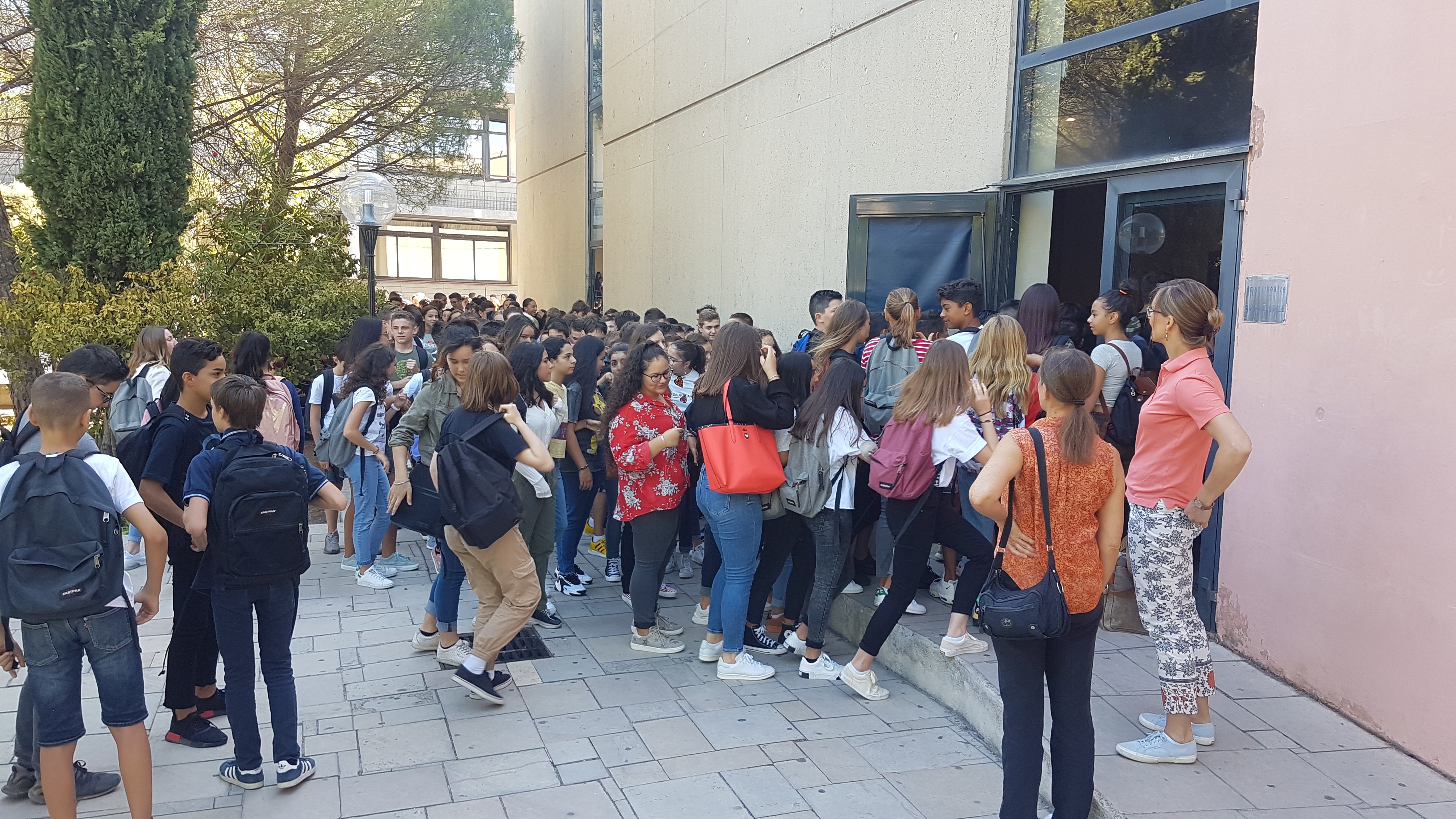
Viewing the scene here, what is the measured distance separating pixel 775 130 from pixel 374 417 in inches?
231

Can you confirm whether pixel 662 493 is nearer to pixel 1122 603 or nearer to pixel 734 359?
pixel 734 359

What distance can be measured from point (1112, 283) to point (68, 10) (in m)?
10.0

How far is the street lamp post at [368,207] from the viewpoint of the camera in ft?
36.8

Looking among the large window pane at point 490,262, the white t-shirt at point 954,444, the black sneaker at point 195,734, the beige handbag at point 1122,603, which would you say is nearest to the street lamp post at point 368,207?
the black sneaker at point 195,734

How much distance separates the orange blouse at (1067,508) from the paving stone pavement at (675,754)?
0.98m

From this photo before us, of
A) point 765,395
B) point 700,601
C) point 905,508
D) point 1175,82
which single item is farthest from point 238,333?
point 1175,82

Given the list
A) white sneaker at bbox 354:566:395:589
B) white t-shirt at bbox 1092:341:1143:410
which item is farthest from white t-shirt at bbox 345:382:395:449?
white t-shirt at bbox 1092:341:1143:410

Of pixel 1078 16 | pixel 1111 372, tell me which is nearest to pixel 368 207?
pixel 1078 16

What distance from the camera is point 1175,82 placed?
563 centimetres

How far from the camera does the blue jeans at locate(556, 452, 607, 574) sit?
6730mm

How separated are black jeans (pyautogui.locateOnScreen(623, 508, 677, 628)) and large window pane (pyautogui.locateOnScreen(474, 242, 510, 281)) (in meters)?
33.1

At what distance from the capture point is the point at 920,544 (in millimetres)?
4695

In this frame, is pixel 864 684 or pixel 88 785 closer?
pixel 88 785

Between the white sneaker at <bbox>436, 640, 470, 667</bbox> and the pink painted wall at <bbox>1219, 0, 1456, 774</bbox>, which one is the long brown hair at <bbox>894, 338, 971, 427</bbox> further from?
the white sneaker at <bbox>436, 640, 470, 667</bbox>
